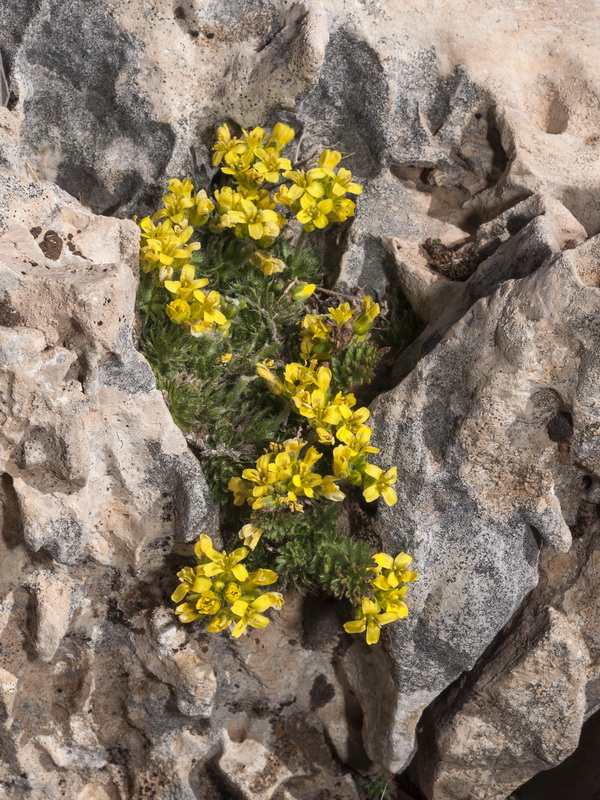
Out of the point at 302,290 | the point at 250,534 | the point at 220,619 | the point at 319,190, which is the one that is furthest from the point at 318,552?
the point at 319,190

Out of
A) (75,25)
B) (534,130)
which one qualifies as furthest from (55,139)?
(534,130)

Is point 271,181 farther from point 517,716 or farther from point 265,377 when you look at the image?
point 517,716

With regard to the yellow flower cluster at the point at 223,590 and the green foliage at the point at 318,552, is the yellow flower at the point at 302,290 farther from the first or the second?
the yellow flower cluster at the point at 223,590

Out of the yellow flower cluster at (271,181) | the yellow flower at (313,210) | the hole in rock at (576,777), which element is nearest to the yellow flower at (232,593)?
the yellow flower cluster at (271,181)

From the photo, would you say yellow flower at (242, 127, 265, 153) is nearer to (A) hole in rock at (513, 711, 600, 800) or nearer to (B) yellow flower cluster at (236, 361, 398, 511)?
(B) yellow flower cluster at (236, 361, 398, 511)

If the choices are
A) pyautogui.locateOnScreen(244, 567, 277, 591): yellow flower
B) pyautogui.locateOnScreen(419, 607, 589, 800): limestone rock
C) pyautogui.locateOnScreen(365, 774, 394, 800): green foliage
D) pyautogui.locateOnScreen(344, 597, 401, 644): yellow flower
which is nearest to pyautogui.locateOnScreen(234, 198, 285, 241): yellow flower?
pyautogui.locateOnScreen(244, 567, 277, 591): yellow flower

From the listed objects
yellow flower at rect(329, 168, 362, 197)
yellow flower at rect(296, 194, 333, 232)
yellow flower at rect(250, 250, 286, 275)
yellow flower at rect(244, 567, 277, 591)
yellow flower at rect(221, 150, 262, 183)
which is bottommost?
yellow flower at rect(244, 567, 277, 591)

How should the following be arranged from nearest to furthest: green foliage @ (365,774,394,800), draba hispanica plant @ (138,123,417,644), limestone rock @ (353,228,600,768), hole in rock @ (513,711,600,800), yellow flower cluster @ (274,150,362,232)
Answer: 1. limestone rock @ (353,228,600,768)
2. draba hispanica plant @ (138,123,417,644)
3. yellow flower cluster @ (274,150,362,232)
4. green foliage @ (365,774,394,800)
5. hole in rock @ (513,711,600,800)
